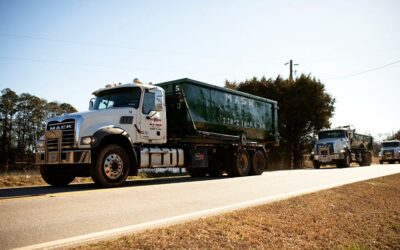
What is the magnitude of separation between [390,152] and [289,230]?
119 ft

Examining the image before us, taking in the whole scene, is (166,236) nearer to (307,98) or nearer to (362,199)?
(362,199)

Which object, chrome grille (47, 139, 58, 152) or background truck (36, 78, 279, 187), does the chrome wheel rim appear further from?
chrome grille (47, 139, 58, 152)

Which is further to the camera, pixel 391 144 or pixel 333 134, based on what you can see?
pixel 391 144

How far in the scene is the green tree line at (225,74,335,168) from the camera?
96.3 feet

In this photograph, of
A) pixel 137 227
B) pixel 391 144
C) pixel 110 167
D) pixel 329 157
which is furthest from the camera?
pixel 391 144

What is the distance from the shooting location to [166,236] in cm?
444

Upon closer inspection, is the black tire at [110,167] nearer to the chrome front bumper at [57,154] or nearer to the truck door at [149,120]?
the chrome front bumper at [57,154]

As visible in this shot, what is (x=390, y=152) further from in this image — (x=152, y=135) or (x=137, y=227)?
(x=137, y=227)

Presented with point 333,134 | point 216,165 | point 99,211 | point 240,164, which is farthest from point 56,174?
point 333,134

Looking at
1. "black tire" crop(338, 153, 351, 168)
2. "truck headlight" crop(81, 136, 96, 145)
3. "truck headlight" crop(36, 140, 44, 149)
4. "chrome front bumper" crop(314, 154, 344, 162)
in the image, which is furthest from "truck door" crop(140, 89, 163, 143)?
"black tire" crop(338, 153, 351, 168)

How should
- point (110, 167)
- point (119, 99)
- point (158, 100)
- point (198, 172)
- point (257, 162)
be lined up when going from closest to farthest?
point (110, 167), point (119, 99), point (158, 100), point (198, 172), point (257, 162)

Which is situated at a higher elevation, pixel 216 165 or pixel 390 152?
pixel 390 152

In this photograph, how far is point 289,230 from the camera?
5.25m

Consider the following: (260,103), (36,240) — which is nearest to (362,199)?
(36,240)
